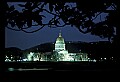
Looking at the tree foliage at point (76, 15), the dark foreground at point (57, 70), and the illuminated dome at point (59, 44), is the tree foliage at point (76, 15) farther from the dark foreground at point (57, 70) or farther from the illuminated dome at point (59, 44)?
the illuminated dome at point (59, 44)

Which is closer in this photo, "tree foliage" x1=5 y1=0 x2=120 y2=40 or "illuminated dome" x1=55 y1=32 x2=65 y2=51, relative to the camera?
"tree foliage" x1=5 y1=0 x2=120 y2=40

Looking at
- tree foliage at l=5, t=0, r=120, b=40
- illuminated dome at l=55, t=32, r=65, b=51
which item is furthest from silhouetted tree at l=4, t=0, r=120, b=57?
illuminated dome at l=55, t=32, r=65, b=51

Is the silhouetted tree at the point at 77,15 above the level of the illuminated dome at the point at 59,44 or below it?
below

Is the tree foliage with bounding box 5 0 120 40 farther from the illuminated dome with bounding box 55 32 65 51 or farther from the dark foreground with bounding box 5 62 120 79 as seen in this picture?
the illuminated dome with bounding box 55 32 65 51

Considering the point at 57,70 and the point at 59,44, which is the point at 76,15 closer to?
the point at 57,70

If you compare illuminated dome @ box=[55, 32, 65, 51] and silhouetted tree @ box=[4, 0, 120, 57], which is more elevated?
illuminated dome @ box=[55, 32, 65, 51]

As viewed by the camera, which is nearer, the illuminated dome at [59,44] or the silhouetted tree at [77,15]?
the silhouetted tree at [77,15]

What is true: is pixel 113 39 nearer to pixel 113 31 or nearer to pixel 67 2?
pixel 113 31

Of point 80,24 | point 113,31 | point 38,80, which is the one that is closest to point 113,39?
point 113,31

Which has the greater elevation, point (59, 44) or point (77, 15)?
point (59, 44)

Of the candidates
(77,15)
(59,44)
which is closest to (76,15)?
(77,15)

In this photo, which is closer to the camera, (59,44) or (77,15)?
(77,15)

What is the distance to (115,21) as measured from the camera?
10.8ft

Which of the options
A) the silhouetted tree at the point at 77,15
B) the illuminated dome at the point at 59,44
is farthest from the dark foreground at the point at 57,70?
the illuminated dome at the point at 59,44
